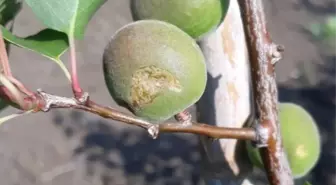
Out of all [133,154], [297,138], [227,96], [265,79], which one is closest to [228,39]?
[227,96]

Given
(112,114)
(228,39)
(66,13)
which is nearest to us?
(112,114)

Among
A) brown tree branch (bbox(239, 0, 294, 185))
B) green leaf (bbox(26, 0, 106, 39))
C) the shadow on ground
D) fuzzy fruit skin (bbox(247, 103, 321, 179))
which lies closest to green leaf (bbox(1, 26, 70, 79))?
green leaf (bbox(26, 0, 106, 39))

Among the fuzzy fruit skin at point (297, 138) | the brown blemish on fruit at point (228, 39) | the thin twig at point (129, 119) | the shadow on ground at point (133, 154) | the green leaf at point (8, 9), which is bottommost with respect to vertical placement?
the shadow on ground at point (133, 154)

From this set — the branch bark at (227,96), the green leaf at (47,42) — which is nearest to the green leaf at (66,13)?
the green leaf at (47,42)

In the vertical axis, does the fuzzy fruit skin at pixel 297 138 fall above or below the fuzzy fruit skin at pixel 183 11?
below

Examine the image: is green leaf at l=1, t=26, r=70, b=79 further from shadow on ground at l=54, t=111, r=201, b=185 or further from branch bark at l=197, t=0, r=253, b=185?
shadow on ground at l=54, t=111, r=201, b=185

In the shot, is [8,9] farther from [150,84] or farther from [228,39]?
[228,39]

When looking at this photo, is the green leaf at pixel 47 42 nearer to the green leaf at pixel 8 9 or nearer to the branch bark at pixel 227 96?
the green leaf at pixel 8 9
